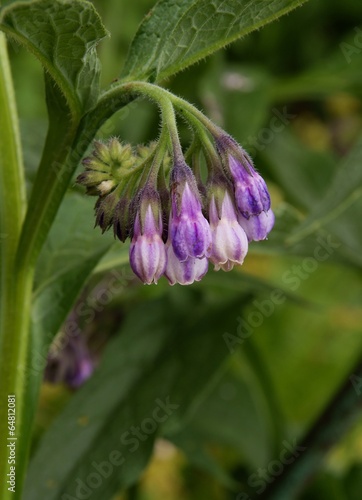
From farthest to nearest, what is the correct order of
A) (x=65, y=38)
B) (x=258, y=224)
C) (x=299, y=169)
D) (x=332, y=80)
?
(x=332, y=80)
(x=299, y=169)
(x=258, y=224)
(x=65, y=38)

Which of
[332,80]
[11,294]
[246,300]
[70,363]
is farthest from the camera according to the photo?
[332,80]

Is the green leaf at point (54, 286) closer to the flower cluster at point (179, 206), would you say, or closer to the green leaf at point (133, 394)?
the flower cluster at point (179, 206)

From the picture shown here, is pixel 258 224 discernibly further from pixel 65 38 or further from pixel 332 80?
pixel 332 80

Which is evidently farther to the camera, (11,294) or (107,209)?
(11,294)

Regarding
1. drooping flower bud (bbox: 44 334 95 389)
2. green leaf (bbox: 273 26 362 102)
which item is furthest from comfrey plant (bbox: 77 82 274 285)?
green leaf (bbox: 273 26 362 102)

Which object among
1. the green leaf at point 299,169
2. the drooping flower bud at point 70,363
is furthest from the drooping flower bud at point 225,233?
the green leaf at point 299,169

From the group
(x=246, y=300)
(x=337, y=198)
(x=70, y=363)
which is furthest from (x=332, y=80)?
(x=70, y=363)
